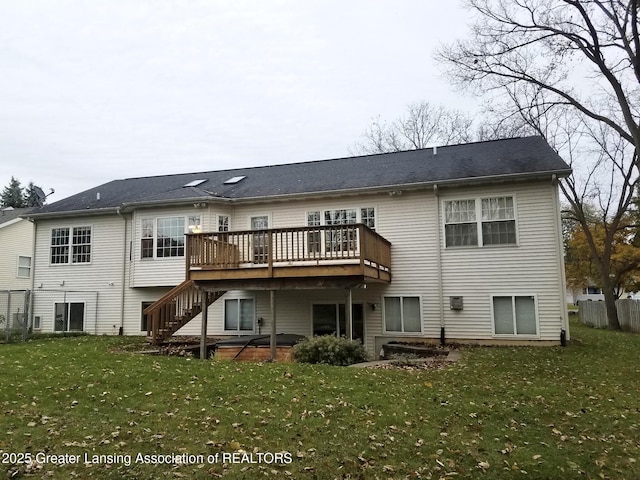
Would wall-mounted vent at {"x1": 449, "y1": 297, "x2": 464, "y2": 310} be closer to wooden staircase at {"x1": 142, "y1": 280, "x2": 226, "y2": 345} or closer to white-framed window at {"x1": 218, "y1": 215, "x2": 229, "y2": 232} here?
wooden staircase at {"x1": 142, "y1": 280, "x2": 226, "y2": 345}

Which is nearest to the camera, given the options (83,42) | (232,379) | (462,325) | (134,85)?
(232,379)

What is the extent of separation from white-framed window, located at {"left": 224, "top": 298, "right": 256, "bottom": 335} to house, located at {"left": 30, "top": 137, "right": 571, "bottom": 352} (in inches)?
1.4

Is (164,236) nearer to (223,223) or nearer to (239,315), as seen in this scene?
(223,223)

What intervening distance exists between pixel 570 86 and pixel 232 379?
1517 cm

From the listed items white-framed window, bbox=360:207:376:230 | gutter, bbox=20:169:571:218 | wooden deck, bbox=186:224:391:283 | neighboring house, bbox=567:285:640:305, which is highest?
gutter, bbox=20:169:571:218

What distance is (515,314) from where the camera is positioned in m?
12.8

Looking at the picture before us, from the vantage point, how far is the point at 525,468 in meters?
4.41

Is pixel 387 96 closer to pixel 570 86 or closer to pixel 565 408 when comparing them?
pixel 570 86

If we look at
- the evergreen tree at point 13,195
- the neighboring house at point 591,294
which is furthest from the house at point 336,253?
the evergreen tree at point 13,195

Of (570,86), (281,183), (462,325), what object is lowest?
(462,325)

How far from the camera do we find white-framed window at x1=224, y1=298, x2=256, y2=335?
1526 cm

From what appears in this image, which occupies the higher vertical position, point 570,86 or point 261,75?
point 261,75

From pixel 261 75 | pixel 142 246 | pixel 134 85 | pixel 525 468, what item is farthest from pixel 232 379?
pixel 134 85

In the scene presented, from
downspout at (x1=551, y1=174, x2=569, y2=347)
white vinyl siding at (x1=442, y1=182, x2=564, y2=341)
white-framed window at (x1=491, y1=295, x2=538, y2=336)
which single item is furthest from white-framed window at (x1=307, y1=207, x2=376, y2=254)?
downspout at (x1=551, y1=174, x2=569, y2=347)
